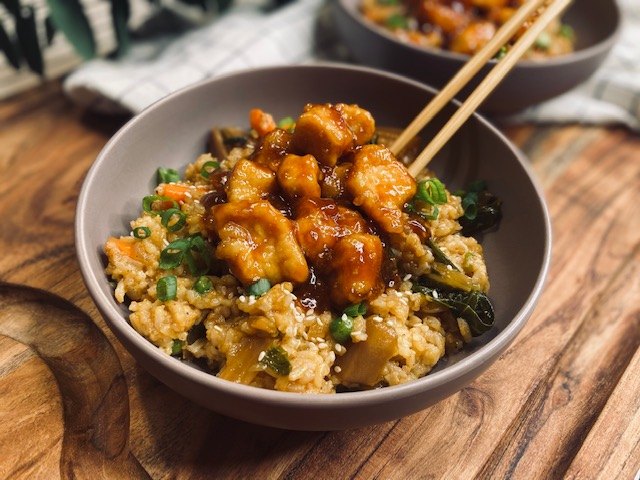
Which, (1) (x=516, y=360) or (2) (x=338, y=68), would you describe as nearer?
(1) (x=516, y=360)

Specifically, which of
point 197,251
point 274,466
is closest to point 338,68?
point 197,251

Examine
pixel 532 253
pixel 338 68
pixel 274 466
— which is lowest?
pixel 274 466

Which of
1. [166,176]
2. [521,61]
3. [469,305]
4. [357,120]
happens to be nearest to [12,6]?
[166,176]

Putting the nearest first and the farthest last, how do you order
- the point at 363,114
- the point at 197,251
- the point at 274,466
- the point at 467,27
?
1. the point at 274,466
2. the point at 197,251
3. the point at 363,114
4. the point at 467,27

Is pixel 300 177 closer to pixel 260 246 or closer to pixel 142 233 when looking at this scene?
pixel 260 246

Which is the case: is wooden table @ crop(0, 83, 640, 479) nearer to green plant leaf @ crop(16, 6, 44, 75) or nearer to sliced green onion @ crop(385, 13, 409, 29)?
green plant leaf @ crop(16, 6, 44, 75)

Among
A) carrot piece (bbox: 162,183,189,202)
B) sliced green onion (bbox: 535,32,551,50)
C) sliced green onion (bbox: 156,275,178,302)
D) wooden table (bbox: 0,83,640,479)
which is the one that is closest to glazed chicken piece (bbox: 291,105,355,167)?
carrot piece (bbox: 162,183,189,202)

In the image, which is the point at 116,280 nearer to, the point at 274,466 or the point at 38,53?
the point at 274,466
